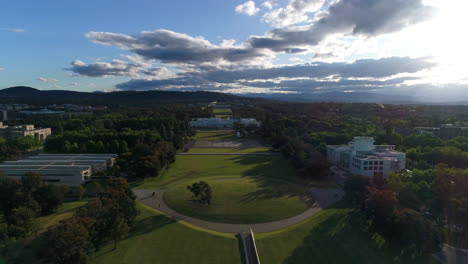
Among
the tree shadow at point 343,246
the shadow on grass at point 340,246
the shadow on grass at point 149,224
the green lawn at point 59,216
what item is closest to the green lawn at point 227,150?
the green lawn at point 59,216

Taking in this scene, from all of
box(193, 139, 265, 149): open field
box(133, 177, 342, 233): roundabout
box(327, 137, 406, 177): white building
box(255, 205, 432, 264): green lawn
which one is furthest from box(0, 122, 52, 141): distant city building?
box(327, 137, 406, 177): white building

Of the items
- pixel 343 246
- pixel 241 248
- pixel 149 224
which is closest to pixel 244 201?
pixel 241 248

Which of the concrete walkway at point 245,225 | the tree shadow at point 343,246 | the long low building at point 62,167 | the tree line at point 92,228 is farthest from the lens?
the long low building at point 62,167

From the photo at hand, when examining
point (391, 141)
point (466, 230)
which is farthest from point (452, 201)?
point (391, 141)

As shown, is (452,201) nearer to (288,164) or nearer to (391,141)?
(288,164)

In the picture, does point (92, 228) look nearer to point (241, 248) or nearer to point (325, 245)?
point (241, 248)

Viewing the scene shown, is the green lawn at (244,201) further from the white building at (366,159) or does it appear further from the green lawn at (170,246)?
the white building at (366,159)
